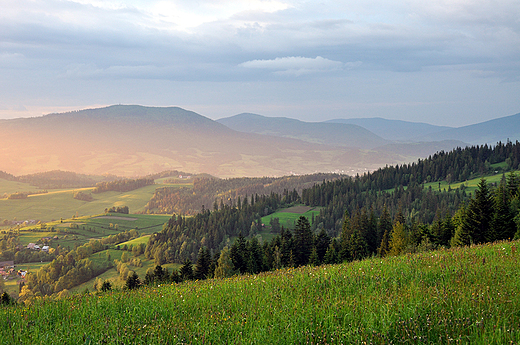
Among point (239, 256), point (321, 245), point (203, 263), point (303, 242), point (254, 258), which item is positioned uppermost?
point (203, 263)

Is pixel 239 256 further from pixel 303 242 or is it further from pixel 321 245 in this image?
pixel 321 245

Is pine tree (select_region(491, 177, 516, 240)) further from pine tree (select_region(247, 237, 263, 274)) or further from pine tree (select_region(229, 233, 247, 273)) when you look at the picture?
pine tree (select_region(229, 233, 247, 273))

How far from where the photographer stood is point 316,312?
27.1ft

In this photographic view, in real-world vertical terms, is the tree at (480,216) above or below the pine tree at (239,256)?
above

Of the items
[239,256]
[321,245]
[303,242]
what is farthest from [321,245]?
[239,256]

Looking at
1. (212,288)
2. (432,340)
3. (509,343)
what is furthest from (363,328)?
(212,288)

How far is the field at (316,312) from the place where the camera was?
6875 mm

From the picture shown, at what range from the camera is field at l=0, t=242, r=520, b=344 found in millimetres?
6875

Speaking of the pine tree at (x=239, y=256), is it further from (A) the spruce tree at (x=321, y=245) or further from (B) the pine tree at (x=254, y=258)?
(A) the spruce tree at (x=321, y=245)

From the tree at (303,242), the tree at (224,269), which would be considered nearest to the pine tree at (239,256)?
Answer: the tree at (224,269)

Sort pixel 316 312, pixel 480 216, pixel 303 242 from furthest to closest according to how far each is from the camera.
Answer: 1. pixel 303 242
2. pixel 480 216
3. pixel 316 312

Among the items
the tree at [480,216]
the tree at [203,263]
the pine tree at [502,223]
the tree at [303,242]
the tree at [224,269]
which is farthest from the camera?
the tree at [303,242]

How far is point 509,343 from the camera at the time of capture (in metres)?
6.10

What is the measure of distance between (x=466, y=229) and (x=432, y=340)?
5863 centimetres
